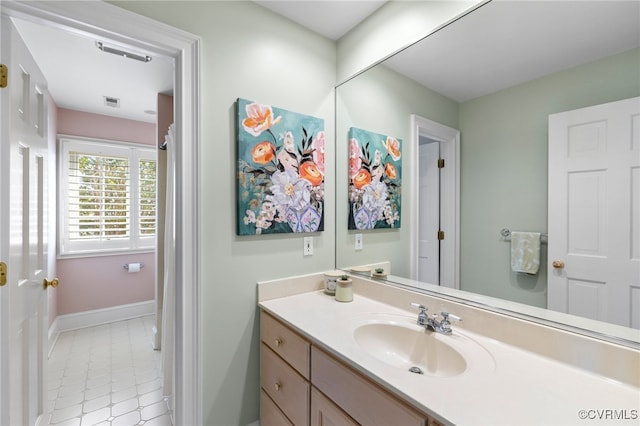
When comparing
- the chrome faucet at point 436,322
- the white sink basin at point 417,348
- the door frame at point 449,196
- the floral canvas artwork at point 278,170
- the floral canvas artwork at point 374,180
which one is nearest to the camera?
the white sink basin at point 417,348

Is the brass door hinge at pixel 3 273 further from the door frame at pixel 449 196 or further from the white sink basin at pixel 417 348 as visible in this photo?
the door frame at pixel 449 196

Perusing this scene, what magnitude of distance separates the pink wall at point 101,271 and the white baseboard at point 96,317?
53mm

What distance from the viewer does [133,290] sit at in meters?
3.50

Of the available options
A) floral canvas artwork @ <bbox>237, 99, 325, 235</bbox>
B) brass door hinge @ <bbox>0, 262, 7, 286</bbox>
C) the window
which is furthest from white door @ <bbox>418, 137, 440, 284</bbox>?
the window

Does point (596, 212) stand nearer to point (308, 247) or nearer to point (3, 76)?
point (308, 247)

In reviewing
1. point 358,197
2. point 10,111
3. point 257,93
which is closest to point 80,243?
point 10,111

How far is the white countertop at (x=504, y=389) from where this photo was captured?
71 centimetres

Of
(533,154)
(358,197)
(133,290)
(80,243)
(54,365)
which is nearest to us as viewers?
(533,154)

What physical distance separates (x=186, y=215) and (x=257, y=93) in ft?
2.50

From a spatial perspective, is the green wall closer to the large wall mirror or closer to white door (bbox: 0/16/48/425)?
the large wall mirror

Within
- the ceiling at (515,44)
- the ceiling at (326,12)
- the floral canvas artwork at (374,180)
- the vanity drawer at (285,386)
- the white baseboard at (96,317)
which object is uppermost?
the ceiling at (326,12)

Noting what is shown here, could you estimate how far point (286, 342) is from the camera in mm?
1344

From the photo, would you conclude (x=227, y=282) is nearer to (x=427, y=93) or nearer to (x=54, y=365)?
(x=427, y=93)

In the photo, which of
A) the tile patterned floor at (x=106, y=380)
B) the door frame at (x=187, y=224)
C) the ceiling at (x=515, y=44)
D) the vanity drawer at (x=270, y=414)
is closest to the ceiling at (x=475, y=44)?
the ceiling at (x=515, y=44)
